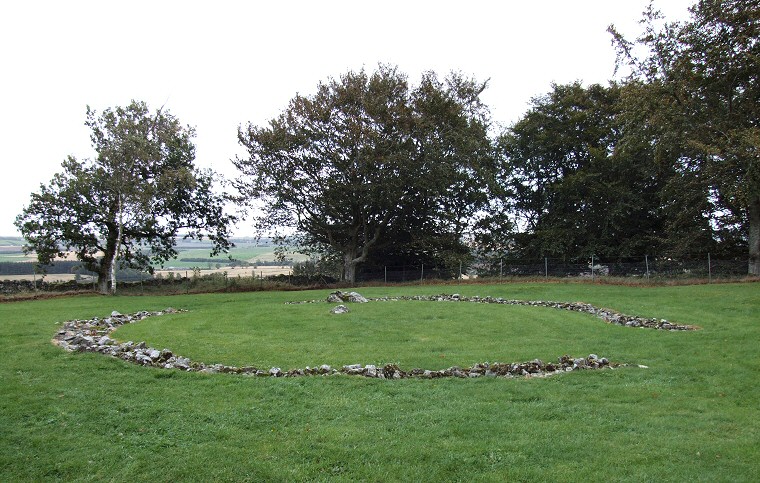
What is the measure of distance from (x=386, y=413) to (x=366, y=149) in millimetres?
28790

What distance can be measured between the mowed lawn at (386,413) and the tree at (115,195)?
1979 cm

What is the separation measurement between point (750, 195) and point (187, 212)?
35253mm

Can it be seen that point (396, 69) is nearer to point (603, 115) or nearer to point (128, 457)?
point (603, 115)

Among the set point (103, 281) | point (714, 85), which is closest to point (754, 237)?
point (714, 85)

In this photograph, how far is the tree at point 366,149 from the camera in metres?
34.7

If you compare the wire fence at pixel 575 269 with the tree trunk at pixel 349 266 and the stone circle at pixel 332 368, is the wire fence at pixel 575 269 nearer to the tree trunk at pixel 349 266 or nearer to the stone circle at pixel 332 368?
the tree trunk at pixel 349 266

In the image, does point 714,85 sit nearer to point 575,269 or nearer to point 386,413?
point 575,269

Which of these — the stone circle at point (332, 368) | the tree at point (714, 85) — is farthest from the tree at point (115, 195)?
the tree at point (714, 85)

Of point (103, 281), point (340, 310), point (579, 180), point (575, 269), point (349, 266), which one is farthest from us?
point (349, 266)

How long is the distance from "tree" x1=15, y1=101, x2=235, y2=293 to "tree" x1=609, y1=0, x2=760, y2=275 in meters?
28.3

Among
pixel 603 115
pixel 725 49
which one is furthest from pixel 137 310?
pixel 603 115

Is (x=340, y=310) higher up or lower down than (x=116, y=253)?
lower down

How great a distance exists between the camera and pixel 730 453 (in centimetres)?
506

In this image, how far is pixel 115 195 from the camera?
102 ft
